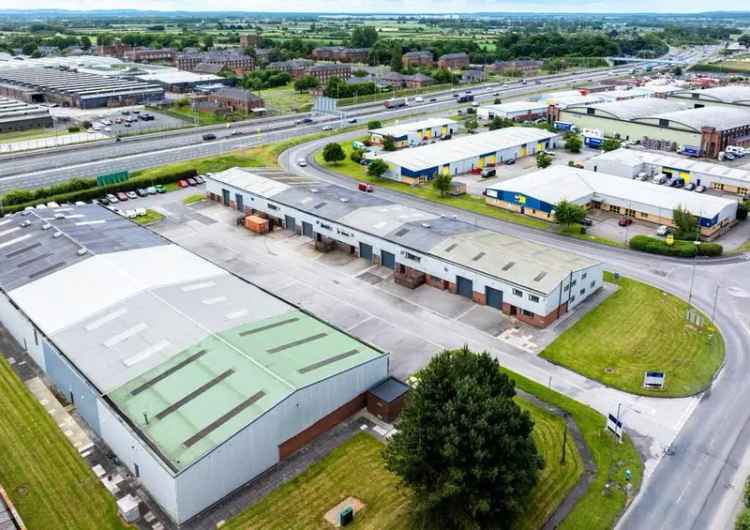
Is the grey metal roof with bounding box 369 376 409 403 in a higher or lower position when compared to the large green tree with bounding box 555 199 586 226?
lower

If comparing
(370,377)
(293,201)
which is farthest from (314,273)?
(370,377)

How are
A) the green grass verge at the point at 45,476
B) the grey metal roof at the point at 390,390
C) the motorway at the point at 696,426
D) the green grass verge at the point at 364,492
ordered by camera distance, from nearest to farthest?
the green grass verge at the point at 364,492 < the green grass verge at the point at 45,476 < the motorway at the point at 696,426 < the grey metal roof at the point at 390,390

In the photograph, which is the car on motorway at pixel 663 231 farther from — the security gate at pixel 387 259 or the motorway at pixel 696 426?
the security gate at pixel 387 259

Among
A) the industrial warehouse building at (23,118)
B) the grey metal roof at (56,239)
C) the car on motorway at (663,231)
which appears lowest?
the car on motorway at (663,231)

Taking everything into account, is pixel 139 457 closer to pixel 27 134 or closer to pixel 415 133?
pixel 415 133

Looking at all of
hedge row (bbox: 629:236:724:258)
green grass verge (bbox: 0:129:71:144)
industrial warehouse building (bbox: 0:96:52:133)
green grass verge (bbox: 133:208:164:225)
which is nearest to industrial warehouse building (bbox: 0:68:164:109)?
industrial warehouse building (bbox: 0:96:52:133)

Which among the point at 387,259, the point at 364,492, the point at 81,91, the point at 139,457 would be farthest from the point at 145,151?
the point at 364,492

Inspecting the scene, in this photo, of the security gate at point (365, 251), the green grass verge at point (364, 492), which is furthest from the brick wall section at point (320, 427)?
the security gate at point (365, 251)

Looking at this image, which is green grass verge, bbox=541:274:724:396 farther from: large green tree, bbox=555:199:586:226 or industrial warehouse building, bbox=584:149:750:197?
industrial warehouse building, bbox=584:149:750:197
